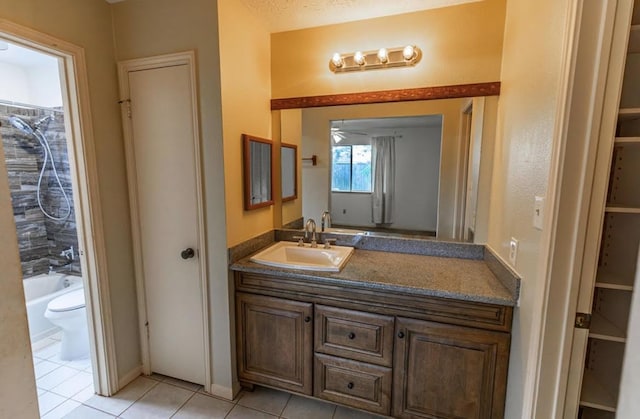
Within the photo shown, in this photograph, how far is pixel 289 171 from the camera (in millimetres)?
2285

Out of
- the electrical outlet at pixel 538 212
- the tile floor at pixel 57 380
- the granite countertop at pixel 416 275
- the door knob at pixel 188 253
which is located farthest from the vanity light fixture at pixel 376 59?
the tile floor at pixel 57 380

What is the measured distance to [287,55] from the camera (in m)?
2.08

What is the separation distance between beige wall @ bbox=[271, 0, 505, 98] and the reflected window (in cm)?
47

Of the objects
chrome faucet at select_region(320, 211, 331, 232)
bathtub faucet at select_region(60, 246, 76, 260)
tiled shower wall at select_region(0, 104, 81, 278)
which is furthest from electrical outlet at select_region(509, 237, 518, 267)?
bathtub faucet at select_region(60, 246, 76, 260)

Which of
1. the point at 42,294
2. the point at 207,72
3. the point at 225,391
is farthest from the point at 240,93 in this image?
the point at 42,294

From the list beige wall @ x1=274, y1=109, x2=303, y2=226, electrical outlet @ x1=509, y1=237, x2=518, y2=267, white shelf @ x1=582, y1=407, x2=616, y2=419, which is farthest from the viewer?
beige wall @ x1=274, y1=109, x2=303, y2=226

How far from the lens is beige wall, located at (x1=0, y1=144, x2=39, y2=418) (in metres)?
0.80

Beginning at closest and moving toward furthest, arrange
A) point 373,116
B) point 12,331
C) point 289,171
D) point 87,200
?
point 12,331 → point 87,200 → point 373,116 → point 289,171

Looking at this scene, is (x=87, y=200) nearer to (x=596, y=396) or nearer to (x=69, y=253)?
(x=69, y=253)

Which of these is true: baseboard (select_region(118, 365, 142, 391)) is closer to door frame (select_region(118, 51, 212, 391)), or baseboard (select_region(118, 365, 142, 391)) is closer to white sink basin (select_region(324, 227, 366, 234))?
door frame (select_region(118, 51, 212, 391))

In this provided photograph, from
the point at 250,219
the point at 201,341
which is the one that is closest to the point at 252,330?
the point at 201,341

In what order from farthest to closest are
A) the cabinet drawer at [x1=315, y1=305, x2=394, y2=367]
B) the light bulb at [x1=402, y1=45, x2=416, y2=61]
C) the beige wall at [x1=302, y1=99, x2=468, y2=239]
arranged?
1. the beige wall at [x1=302, y1=99, x2=468, y2=239]
2. the light bulb at [x1=402, y1=45, x2=416, y2=61]
3. the cabinet drawer at [x1=315, y1=305, x2=394, y2=367]

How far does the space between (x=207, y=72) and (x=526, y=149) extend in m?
1.68

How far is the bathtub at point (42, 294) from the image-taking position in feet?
8.25
